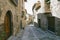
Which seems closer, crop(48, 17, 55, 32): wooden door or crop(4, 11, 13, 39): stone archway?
crop(4, 11, 13, 39): stone archway

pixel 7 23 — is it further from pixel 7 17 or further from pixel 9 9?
pixel 9 9

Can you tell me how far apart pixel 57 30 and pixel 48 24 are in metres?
2.87

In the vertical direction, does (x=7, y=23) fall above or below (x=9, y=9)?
below

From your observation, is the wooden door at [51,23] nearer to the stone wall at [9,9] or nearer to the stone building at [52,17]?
the stone building at [52,17]

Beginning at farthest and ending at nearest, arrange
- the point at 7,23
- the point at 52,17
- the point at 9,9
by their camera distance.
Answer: the point at 52,17 < the point at 7,23 < the point at 9,9

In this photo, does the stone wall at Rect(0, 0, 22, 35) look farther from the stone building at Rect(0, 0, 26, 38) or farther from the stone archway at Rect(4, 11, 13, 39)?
the stone archway at Rect(4, 11, 13, 39)

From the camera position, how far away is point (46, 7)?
11688mm

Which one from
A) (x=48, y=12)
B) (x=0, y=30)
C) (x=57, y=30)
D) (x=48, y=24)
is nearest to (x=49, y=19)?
(x=48, y=24)

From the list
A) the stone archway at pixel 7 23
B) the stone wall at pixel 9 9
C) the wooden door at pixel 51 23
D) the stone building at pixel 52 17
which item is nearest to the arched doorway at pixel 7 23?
the stone archway at pixel 7 23

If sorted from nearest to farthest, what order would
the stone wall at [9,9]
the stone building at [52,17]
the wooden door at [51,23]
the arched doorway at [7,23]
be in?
1. the stone wall at [9,9]
2. the arched doorway at [7,23]
3. the stone building at [52,17]
4. the wooden door at [51,23]

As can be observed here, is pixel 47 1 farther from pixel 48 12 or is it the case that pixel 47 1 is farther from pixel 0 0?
pixel 0 0

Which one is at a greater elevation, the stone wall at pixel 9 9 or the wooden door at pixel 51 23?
the stone wall at pixel 9 9

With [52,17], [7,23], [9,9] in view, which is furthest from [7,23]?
[52,17]

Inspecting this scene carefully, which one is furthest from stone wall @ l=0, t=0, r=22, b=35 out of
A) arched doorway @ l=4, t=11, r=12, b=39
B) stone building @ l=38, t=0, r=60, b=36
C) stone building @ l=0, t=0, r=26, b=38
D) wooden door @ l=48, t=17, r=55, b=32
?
wooden door @ l=48, t=17, r=55, b=32
